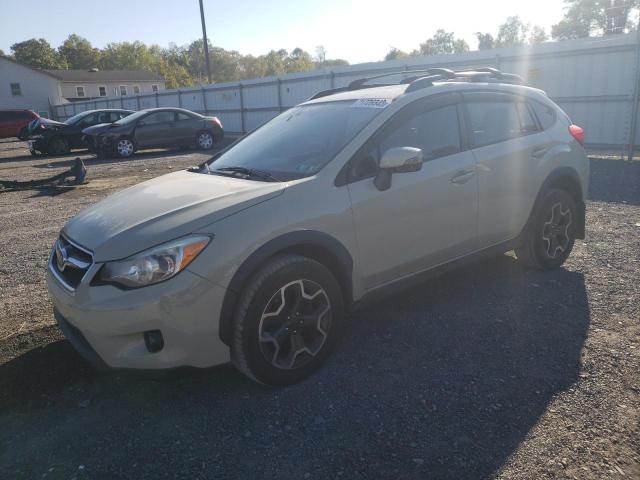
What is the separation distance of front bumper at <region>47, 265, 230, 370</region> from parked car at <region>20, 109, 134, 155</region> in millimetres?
17729

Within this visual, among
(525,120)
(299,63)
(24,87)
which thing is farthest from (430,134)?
(299,63)

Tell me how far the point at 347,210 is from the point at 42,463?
6.94ft

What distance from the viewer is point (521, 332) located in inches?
143

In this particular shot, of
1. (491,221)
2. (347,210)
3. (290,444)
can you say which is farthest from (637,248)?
(290,444)

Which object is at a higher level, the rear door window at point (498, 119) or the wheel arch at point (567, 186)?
the rear door window at point (498, 119)

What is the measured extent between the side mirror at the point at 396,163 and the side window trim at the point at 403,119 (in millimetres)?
104

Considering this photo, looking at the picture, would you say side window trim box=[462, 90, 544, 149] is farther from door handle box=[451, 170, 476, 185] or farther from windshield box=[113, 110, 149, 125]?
windshield box=[113, 110, 149, 125]

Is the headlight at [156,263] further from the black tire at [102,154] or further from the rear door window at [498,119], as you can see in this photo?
the black tire at [102,154]

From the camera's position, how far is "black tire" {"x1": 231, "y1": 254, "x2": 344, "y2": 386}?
2805 millimetres

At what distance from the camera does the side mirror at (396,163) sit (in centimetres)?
321

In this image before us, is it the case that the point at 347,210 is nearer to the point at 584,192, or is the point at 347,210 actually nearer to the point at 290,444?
the point at 290,444

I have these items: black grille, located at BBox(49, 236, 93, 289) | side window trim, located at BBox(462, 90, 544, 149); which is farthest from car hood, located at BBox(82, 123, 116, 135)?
side window trim, located at BBox(462, 90, 544, 149)

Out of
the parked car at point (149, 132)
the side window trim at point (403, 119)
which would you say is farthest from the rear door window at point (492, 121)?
the parked car at point (149, 132)

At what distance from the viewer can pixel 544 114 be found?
464 centimetres
